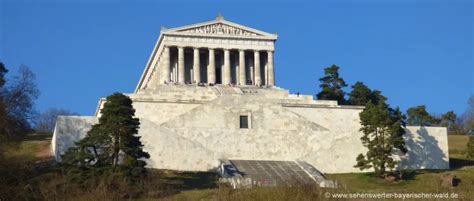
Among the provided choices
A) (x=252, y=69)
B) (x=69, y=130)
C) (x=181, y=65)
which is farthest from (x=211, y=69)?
(x=69, y=130)

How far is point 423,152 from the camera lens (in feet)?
159

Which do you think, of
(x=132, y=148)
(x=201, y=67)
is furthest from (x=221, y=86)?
(x=132, y=148)

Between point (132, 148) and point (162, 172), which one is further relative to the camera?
point (162, 172)

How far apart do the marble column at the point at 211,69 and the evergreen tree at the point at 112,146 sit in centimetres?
2805

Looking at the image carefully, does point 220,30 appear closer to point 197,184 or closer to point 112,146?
point 197,184

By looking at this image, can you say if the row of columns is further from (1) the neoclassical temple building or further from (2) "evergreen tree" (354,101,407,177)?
(2) "evergreen tree" (354,101,407,177)

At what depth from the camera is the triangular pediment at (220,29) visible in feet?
219

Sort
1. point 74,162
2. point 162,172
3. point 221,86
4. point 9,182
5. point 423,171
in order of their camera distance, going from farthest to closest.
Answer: point 221,86 → point 423,171 → point 162,172 → point 74,162 → point 9,182

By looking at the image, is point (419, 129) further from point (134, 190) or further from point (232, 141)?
point (134, 190)

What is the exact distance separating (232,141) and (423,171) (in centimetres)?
1074

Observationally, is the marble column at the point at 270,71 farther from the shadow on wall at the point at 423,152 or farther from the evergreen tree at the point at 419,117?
the shadow on wall at the point at 423,152

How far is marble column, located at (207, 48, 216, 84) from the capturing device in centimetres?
6600

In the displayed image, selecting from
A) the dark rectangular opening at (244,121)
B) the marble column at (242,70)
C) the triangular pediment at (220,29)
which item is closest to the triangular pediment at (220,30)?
the triangular pediment at (220,29)

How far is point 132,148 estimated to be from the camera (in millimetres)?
36125
